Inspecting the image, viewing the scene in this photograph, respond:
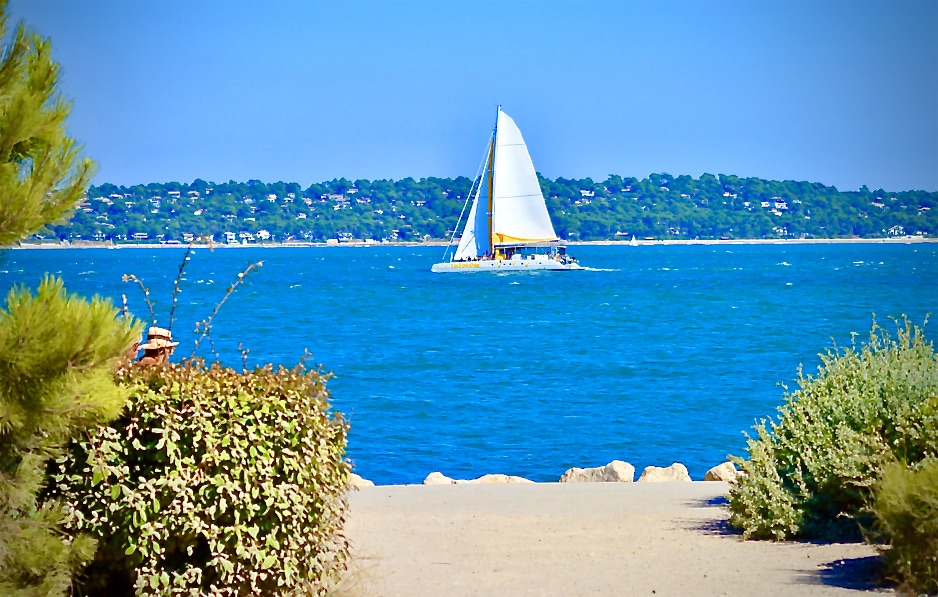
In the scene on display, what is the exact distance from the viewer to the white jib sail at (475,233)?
286 feet

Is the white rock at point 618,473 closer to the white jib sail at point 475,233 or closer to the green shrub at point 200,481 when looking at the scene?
the green shrub at point 200,481

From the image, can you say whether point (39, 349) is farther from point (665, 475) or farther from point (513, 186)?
point (513, 186)

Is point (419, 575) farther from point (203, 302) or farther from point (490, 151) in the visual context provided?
point (490, 151)

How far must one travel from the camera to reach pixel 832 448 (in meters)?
9.26

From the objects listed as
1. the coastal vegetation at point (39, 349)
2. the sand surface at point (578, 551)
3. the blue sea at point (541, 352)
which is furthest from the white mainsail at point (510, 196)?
the coastal vegetation at point (39, 349)

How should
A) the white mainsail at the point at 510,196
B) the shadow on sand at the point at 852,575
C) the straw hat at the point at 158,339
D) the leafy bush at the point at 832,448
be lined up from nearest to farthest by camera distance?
the straw hat at the point at 158,339, the shadow on sand at the point at 852,575, the leafy bush at the point at 832,448, the white mainsail at the point at 510,196

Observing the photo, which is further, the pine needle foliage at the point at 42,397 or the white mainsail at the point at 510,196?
the white mainsail at the point at 510,196

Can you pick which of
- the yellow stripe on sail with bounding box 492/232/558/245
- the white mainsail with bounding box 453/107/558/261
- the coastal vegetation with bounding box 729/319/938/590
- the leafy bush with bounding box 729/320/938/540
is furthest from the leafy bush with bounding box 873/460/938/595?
the yellow stripe on sail with bounding box 492/232/558/245

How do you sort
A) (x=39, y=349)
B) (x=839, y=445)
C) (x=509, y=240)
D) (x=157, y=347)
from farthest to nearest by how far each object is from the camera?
(x=509, y=240) → (x=839, y=445) → (x=157, y=347) → (x=39, y=349)

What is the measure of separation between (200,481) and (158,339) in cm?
115

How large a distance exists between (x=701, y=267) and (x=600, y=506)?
13208cm

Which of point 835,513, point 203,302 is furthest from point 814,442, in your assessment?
point 203,302

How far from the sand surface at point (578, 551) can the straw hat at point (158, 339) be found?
183 cm

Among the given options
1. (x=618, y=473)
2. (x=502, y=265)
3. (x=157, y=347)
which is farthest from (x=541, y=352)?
(x=502, y=265)
